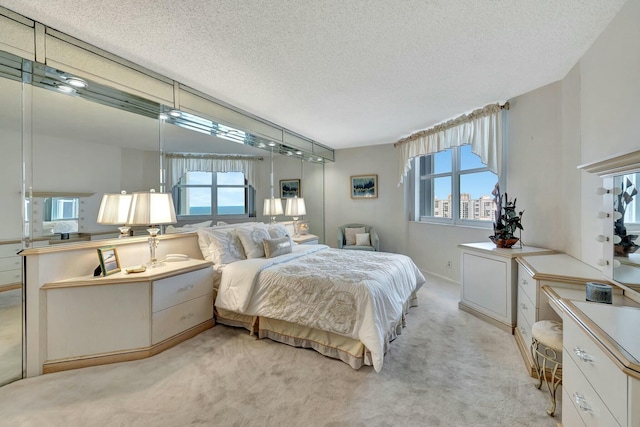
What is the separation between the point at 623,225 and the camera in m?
1.55

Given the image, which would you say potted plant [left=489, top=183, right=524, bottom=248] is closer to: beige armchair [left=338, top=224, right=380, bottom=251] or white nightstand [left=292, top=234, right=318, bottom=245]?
beige armchair [left=338, top=224, right=380, bottom=251]

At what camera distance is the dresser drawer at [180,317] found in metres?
2.26

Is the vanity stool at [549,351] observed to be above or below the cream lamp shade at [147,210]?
below

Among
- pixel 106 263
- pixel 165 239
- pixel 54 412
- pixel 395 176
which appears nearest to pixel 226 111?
pixel 165 239

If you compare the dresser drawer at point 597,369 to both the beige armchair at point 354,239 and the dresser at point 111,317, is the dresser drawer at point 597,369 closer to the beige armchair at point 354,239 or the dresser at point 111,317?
the dresser at point 111,317

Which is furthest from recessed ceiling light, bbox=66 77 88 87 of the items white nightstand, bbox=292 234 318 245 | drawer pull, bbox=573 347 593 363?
drawer pull, bbox=573 347 593 363

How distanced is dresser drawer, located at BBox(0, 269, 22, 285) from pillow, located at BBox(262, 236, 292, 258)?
1.98 m

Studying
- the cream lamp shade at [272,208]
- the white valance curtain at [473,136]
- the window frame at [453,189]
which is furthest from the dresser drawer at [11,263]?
the window frame at [453,189]

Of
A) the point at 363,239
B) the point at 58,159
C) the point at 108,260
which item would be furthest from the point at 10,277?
the point at 363,239

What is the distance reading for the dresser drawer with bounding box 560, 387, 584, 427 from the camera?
1.22 metres

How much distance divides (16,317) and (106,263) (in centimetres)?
61

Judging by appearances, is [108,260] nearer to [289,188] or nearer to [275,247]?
[275,247]

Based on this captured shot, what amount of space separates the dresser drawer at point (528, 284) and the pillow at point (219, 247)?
281cm

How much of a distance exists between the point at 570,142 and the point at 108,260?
438cm
